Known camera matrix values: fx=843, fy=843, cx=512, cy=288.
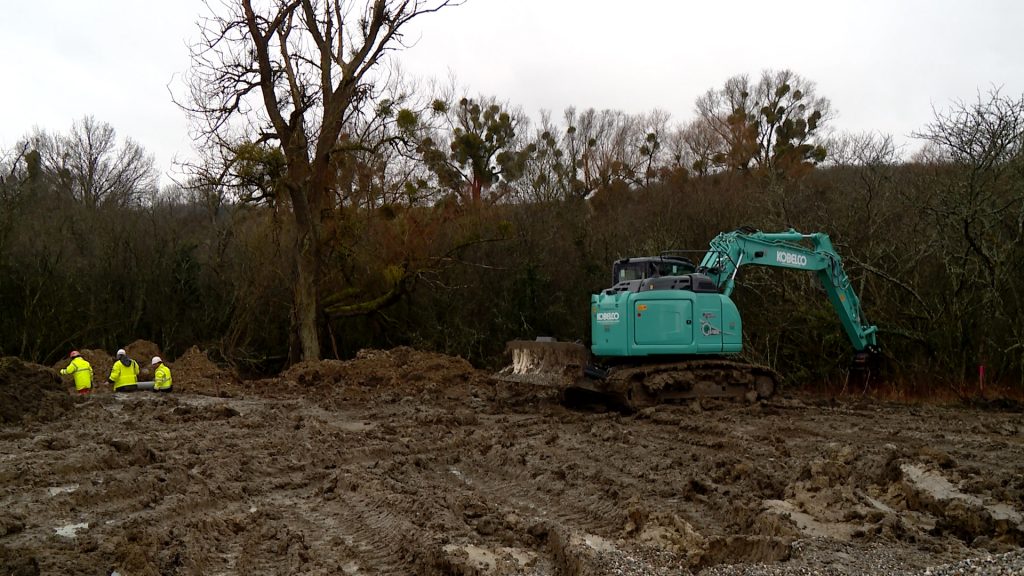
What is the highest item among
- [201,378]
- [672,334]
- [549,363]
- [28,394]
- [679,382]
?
[672,334]

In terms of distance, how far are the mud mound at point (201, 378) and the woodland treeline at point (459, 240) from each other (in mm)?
3187

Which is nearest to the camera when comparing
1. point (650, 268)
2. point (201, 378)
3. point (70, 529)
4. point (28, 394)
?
point (70, 529)

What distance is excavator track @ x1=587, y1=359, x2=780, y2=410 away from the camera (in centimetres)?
1341

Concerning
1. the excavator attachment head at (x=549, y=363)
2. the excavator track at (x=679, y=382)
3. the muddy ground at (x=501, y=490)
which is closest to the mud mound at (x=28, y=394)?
the muddy ground at (x=501, y=490)

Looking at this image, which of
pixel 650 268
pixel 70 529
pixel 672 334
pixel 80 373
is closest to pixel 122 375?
pixel 80 373

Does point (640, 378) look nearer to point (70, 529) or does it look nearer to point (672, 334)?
point (672, 334)

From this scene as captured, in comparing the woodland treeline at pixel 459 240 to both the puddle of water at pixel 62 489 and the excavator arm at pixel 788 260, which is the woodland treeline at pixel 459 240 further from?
the puddle of water at pixel 62 489

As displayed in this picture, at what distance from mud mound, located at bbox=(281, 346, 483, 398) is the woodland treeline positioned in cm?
399

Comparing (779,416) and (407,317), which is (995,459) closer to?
(779,416)

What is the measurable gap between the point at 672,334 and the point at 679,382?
792 mm

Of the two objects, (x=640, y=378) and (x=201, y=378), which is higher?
(x=640, y=378)

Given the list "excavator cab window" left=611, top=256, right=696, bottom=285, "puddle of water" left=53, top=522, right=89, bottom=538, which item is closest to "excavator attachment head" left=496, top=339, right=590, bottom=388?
"excavator cab window" left=611, top=256, right=696, bottom=285

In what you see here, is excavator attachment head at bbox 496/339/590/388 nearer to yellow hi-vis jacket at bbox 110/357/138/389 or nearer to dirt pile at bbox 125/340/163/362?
yellow hi-vis jacket at bbox 110/357/138/389

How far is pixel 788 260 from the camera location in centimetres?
1482
